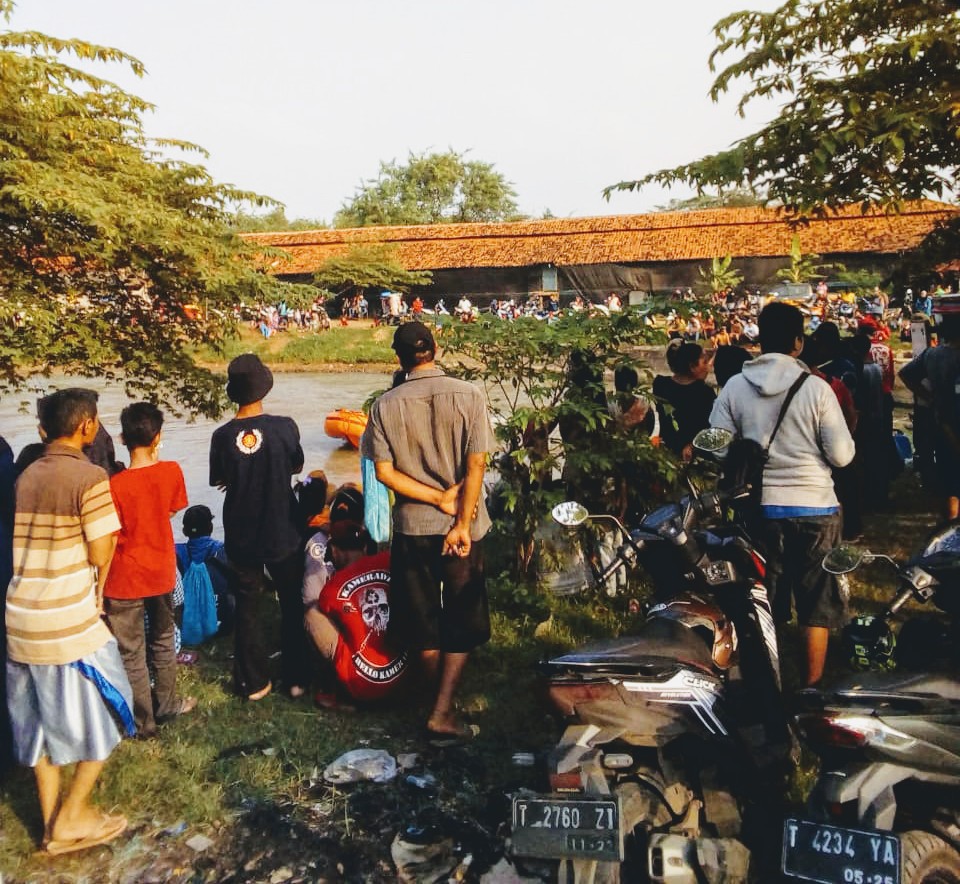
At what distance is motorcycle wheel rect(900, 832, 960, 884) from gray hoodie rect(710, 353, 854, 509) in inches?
59.4

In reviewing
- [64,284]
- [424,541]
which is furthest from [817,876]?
[64,284]

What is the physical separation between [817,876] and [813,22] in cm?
590

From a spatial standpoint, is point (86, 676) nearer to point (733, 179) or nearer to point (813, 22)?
point (733, 179)

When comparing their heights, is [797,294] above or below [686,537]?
above

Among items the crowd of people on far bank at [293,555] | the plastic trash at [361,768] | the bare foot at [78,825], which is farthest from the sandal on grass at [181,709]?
the plastic trash at [361,768]

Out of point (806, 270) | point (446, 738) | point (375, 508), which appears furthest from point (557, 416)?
point (806, 270)

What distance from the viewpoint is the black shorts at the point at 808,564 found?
3.69 m

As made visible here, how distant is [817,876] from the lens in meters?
2.30

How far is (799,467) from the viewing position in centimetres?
371

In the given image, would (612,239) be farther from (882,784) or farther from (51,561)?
(882,784)

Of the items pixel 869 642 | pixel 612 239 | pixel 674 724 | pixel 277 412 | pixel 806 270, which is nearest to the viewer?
pixel 674 724

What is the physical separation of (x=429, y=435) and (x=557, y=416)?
56.8 inches

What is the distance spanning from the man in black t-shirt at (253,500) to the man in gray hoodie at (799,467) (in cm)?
221

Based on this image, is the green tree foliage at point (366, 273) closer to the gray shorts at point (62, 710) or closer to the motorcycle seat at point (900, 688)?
the gray shorts at point (62, 710)
